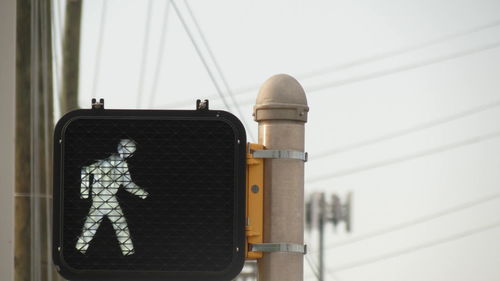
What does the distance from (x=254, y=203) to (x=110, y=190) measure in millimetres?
318

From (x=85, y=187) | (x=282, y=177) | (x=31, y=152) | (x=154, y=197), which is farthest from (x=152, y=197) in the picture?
(x=31, y=152)

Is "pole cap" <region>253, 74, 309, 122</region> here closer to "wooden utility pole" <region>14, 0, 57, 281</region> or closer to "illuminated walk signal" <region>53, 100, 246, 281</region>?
"illuminated walk signal" <region>53, 100, 246, 281</region>

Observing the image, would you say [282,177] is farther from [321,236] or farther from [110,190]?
[321,236]

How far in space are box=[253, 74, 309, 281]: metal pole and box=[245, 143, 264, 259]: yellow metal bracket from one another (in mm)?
16

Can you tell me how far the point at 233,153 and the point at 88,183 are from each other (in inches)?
12.8

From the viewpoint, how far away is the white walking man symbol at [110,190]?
2.25 metres

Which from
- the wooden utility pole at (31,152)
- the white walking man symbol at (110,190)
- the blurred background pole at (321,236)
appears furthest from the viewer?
the blurred background pole at (321,236)

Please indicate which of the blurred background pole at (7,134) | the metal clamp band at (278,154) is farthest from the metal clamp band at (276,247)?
the blurred background pole at (7,134)

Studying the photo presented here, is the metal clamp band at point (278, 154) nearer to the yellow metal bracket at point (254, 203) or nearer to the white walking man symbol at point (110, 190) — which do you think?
the yellow metal bracket at point (254, 203)

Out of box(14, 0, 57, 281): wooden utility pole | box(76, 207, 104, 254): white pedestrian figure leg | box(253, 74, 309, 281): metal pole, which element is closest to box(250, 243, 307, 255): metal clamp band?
box(253, 74, 309, 281): metal pole

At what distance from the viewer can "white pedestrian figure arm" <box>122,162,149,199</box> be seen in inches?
88.9

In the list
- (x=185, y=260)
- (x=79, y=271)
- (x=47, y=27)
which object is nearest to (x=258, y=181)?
(x=185, y=260)

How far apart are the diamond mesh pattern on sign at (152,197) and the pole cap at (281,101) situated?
0.15 metres

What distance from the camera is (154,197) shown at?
89.6 inches
